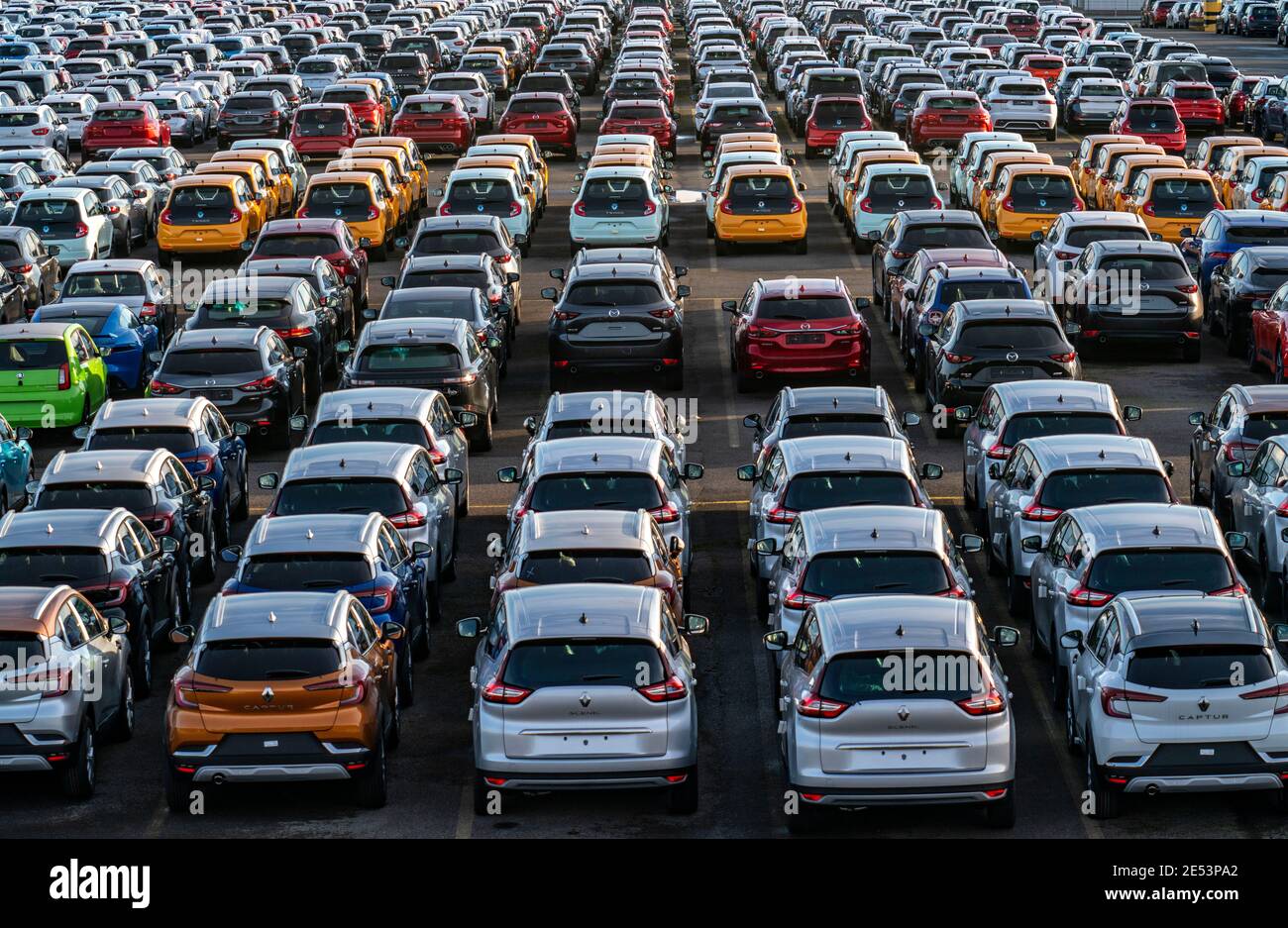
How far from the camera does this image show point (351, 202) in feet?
133

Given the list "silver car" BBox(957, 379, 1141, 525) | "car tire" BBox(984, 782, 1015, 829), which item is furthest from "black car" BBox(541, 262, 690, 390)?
"car tire" BBox(984, 782, 1015, 829)

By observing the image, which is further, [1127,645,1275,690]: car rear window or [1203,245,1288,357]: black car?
[1203,245,1288,357]: black car

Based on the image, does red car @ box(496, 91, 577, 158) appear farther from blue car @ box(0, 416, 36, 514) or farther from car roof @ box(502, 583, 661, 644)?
car roof @ box(502, 583, 661, 644)

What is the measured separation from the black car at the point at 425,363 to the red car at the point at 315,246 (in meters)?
Answer: 7.20

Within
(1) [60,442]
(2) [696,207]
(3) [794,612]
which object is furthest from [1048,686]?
(2) [696,207]

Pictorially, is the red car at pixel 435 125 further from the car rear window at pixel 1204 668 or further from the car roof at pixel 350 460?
the car rear window at pixel 1204 668

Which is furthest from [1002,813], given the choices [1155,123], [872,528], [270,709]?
[1155,123]

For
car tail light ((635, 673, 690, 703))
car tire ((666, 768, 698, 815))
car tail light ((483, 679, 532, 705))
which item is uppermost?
car tail light ((635, 673, 690, 703))

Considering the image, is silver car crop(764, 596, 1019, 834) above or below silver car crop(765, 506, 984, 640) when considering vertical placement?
above

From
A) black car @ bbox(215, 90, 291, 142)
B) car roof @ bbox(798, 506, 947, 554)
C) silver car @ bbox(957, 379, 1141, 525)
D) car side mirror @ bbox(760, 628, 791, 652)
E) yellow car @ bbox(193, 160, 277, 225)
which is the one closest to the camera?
car side mirror @ bbox(760, 628, 791, 652)

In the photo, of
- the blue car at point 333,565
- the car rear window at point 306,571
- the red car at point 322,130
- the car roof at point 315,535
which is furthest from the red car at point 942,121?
the car rear window at point 306,571

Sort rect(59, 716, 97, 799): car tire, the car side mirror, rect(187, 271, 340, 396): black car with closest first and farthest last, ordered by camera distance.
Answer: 1. rect(59, 716, 97, 799): car tire
2. the car side mirror
3. rect(187, 271, 340, 396): black car

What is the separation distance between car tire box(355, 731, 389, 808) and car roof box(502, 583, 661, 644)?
4.21 feet

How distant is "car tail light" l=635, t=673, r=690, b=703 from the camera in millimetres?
16078
